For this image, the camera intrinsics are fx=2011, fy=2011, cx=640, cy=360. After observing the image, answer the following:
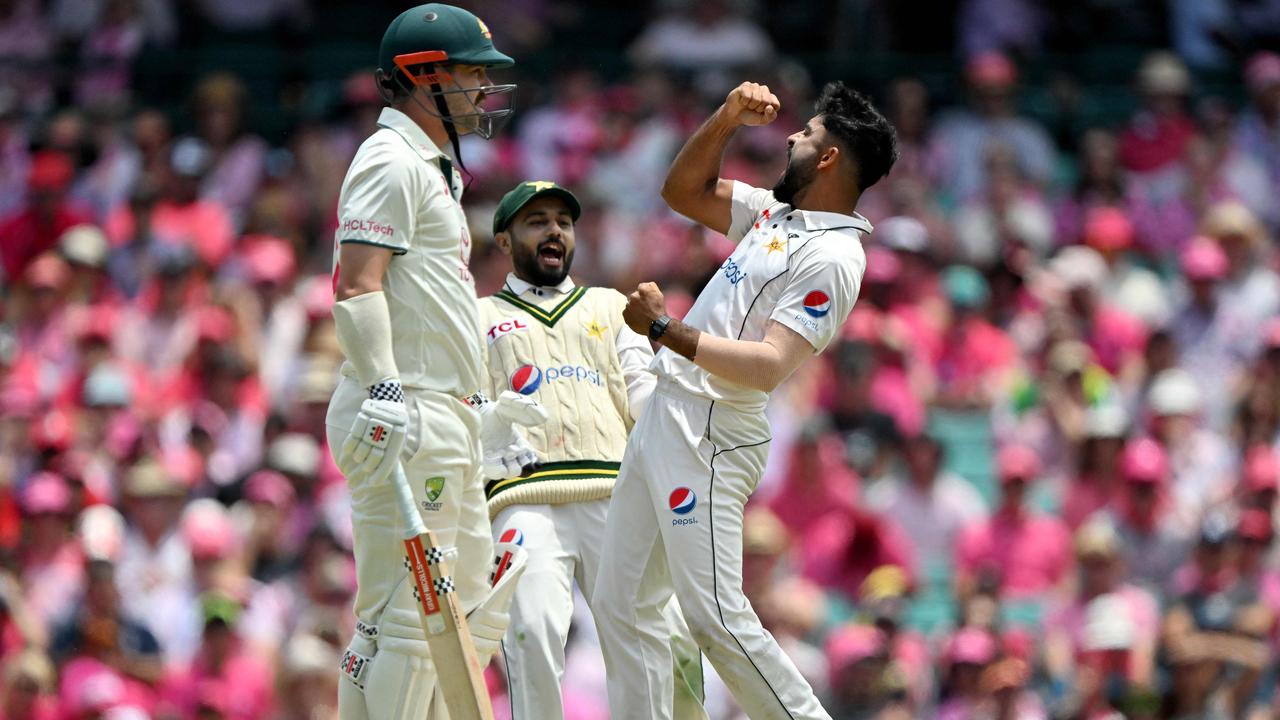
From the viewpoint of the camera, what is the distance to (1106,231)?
47.2 ft

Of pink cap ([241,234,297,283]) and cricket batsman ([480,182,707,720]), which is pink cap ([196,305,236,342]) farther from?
cricket batsman ([480,182,707,720])

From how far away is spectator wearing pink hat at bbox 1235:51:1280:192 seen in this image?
50.8 ft

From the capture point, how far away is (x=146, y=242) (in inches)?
546

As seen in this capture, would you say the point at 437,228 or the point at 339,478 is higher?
the point at 437,228

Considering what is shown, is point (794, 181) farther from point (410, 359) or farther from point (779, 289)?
point (410, 359)

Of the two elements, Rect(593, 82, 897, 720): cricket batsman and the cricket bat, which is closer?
the cricket bat

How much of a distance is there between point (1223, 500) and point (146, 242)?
7.32 m

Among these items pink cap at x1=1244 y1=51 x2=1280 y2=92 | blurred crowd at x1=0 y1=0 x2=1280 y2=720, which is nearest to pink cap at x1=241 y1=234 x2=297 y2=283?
blurred crowd at x1=0 y1=0 x2=1280 y2=720

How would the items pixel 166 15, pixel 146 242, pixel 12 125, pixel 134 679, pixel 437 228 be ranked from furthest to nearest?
pixel 166 15 → pixel 12 125 → pixel 146 242 → pixel 134 679 → pixel 437 228

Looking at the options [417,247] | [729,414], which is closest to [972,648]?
[729,414]

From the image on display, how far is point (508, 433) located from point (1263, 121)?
9729 millimetres

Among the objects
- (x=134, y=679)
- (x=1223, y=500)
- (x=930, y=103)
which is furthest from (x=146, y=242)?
(x=1223, y=500)

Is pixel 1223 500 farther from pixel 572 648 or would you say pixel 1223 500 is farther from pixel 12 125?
pixel 12 125

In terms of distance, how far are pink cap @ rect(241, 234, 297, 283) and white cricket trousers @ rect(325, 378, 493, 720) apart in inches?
250
